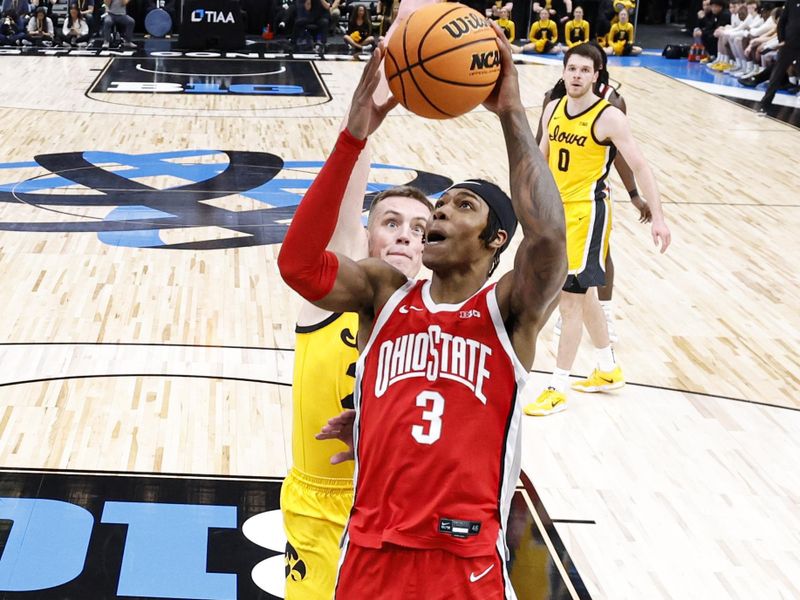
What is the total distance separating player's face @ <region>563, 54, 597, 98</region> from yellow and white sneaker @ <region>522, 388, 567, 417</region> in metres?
1.63

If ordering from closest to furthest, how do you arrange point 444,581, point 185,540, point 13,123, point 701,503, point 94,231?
point 444,581, point 185,540, point 701,503, point 94,231, point 13,123

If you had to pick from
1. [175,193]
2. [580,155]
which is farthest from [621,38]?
[580,155]

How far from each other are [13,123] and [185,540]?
1011 cm

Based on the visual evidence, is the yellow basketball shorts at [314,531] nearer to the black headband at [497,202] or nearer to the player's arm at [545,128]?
the black headband at [497,202]

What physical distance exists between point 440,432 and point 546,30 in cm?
2302

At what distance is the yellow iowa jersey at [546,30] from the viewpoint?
24.5 m

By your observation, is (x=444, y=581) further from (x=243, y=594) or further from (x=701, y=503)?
(x=701, y=503)

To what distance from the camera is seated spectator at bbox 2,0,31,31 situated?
71.7 feet

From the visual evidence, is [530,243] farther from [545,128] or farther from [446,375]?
[545,128]

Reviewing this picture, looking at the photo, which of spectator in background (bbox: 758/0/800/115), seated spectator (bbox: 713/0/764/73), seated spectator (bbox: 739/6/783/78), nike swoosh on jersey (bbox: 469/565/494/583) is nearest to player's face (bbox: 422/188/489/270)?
nike swoosh on jersey (bbox: 469/565/494/583)

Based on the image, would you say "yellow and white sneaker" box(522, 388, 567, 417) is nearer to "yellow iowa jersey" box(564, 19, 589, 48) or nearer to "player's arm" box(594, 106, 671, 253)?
"player's arm" box(594, 106, 671, 253)

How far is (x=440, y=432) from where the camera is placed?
2.54 meters

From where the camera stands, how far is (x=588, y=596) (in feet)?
14.2

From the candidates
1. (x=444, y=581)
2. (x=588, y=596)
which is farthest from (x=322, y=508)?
(x=588, y=596)
